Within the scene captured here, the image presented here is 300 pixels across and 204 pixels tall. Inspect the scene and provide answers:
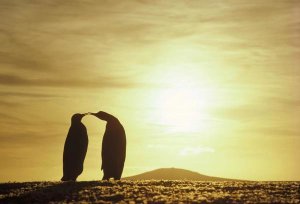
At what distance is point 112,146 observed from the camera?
45406 millimetres

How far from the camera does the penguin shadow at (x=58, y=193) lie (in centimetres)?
3222

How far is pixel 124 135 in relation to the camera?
46.0 meters

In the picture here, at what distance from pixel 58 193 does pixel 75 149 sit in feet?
42.9

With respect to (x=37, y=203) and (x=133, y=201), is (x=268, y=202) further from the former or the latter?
(x=37, y=203)

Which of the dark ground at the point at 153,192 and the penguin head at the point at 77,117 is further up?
the penguin head at the point at 77,117

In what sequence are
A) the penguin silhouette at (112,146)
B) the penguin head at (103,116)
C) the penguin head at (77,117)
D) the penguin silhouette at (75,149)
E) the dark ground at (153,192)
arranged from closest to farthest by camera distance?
1. the dark ground at (153,192)
2. the penguin silhouette at (112,146)
3. the penguin head at (103,116)
4. the penguin silhouette at (75,149)
5. the penguin head at (77,117)

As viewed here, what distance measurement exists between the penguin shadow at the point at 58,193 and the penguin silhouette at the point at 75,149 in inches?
311

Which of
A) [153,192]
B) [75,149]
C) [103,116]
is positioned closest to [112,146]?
[103,116]

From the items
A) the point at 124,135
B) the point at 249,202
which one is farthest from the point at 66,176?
the point at 249,202

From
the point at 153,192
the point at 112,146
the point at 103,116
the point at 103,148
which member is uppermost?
the point at 103,116

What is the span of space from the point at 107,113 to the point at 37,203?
14429mm

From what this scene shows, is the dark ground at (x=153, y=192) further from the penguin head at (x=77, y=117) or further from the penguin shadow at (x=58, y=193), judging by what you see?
the penguin head at (x=77, y=117)

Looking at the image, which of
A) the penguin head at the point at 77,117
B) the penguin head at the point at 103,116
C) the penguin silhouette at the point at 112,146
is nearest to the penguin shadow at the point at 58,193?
the penguin silhouette at the point at 112,146

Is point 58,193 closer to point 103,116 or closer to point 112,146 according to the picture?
point 112,146
